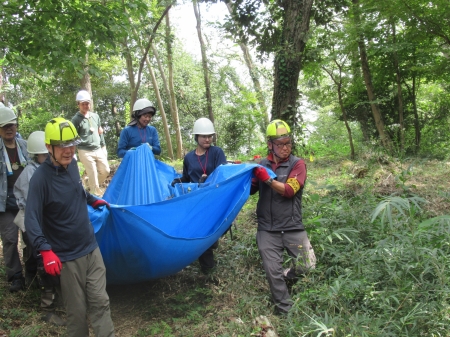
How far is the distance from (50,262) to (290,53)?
3964 mm

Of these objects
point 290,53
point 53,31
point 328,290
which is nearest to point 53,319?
point 328,290

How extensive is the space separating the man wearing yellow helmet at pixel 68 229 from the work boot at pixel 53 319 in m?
0.73

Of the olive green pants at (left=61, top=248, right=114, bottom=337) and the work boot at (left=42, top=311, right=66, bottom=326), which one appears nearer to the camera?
the olive green pants at (left=61, top=248, right=114, bottom=337)

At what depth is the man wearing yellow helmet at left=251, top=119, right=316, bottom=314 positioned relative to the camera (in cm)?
307

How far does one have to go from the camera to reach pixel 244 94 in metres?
14.0

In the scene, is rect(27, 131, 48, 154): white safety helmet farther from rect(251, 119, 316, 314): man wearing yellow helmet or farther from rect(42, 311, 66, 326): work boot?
rect(251, 119, 316, 314): man wearing yellow helmet

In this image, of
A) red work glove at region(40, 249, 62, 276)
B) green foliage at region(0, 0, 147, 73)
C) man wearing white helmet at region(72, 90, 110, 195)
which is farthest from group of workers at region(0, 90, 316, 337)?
man wearing white helmet at region(72, 90, 110, 195)

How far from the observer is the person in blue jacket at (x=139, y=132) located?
→ 14.0 feet

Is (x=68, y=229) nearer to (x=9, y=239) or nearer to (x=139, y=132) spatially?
(x=9, y=239)

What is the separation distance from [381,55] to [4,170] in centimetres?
852

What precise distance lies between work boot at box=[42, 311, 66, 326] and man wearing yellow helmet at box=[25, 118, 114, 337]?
727 mm

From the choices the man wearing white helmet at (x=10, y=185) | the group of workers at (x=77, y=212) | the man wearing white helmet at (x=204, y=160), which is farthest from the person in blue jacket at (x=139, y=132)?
the man wearing white helmet at (x=10, y=185)

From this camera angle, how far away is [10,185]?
3562 mm

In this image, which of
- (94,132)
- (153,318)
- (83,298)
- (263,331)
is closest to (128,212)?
(83,298)
